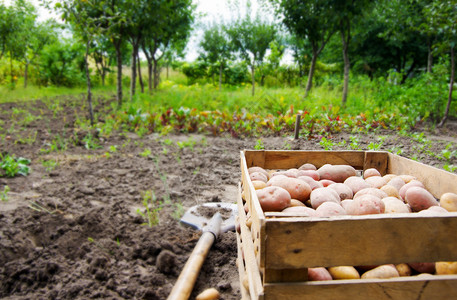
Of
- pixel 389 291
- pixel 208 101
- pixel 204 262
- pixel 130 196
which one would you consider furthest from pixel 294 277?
pixel 208 101

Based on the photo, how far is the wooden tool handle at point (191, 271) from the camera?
5.34 ft

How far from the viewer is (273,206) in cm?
134

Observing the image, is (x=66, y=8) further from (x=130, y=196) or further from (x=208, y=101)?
(x=130, y=196)

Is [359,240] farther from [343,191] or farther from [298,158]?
[298,158]

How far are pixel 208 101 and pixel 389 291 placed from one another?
8190 millimetres

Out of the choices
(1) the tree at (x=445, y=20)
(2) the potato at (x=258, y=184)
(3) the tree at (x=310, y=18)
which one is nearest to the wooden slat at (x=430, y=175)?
(2) the potato at (x=258, y=184)

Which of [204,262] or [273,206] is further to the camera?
[204,262]

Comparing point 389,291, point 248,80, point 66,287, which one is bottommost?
point 66,287

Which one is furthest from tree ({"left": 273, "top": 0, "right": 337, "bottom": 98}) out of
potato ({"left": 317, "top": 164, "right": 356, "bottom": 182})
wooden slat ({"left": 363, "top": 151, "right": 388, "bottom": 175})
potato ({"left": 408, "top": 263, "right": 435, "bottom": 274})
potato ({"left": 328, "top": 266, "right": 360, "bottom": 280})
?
potato ({"left": 328, "top": 266, "right": 360, "bottom": 280})

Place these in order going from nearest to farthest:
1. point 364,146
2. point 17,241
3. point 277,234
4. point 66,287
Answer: point 277,234 < point 66,287 < point 17,241 < point 364,146

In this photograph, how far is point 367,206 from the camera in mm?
1240

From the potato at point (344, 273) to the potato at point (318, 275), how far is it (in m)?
0.02

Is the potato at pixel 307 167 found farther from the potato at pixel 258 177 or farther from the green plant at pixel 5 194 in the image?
the green plant at pixel 5 194

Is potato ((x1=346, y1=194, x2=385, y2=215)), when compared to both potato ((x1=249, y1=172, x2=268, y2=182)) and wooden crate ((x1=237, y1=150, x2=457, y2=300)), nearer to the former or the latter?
wooden crate ((x1=237, y1=150, x2=457, y2=300))
